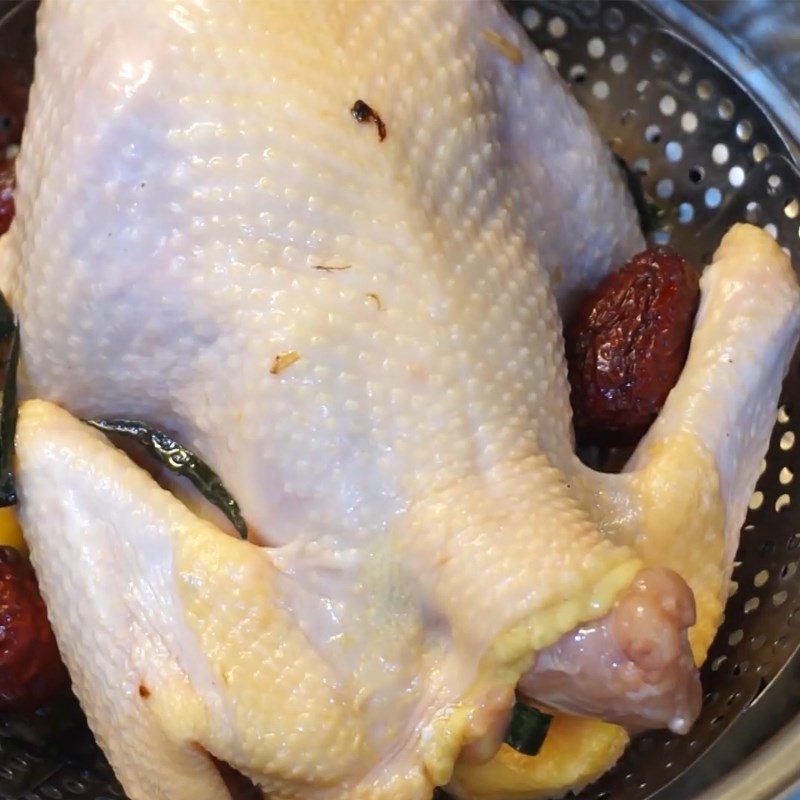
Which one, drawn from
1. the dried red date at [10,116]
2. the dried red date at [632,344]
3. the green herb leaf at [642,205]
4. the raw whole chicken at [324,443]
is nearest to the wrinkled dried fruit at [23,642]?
the raw whole chicken at [324,443]

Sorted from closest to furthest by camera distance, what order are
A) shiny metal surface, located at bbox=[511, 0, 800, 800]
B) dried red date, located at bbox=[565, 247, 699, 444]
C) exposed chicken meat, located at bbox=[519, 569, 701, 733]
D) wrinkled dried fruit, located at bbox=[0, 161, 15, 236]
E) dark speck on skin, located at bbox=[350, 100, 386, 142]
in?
exposed chicken meat, located at bbox=[519, 569, 701, 733], dark speck on skin, located at bbox=[350, 100, 386, 142], shiny metal surface, located at bbox=[511, 0, 800, 800], dried red date, located at bbox=[565, 247, 699, 444], wrinkled dried fruit, located at bbox=[0, 161, 15, 236]

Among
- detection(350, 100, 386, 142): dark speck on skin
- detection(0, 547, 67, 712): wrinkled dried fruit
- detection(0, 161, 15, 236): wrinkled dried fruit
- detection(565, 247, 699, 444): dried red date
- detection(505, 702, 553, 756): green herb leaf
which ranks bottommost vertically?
detection(0, 547, 67, 712): wrinkled dried fruit

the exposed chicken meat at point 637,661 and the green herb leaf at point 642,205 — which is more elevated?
the green herb leaf at point 642,205

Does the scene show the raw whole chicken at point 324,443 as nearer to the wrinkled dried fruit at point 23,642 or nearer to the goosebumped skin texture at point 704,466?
the goosebumped skin texture at point 704,466

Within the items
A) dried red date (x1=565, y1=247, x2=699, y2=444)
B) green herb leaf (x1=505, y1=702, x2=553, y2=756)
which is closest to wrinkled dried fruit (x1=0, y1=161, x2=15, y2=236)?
dried red date (x1=565, y1=247, x2=699, y2=444)

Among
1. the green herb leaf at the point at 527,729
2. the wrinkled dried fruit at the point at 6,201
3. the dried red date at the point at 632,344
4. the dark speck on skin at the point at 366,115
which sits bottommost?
the wrinkled dried fruit at the point at 6,201

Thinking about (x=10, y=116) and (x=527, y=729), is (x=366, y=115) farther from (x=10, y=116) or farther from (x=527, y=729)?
(x=10, y=116)

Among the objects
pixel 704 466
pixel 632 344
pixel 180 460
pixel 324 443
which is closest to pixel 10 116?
pixel 180 460

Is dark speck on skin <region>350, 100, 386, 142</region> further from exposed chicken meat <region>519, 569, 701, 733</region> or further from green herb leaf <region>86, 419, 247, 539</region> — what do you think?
exposed chicken meat <region>519, 569, 701, 733</region>
